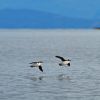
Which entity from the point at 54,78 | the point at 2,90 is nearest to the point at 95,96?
the point at 2,90

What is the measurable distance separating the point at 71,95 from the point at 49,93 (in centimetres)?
114

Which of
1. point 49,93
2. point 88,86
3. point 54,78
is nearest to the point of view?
point 49,93

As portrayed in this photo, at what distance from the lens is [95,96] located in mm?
25109

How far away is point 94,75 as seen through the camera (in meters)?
34.4

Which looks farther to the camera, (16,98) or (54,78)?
(54,78)

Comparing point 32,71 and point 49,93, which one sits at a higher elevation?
point 32,71

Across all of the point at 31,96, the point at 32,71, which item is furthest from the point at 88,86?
the point at 32,71

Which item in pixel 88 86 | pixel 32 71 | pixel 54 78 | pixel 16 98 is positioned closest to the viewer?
pixel 16 98

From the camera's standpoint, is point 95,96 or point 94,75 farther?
point 94,75

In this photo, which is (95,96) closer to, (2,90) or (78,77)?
(2,90)

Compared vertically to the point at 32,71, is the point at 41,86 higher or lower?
lower

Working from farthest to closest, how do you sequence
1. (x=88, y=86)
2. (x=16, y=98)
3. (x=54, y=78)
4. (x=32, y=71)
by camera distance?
(x=32, y=71) < (x=54, y=78) < (x=88, y=86) < (x=16, y=98)

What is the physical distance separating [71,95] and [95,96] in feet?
4.05

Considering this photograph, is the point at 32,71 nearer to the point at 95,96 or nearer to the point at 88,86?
the point at 88,86
